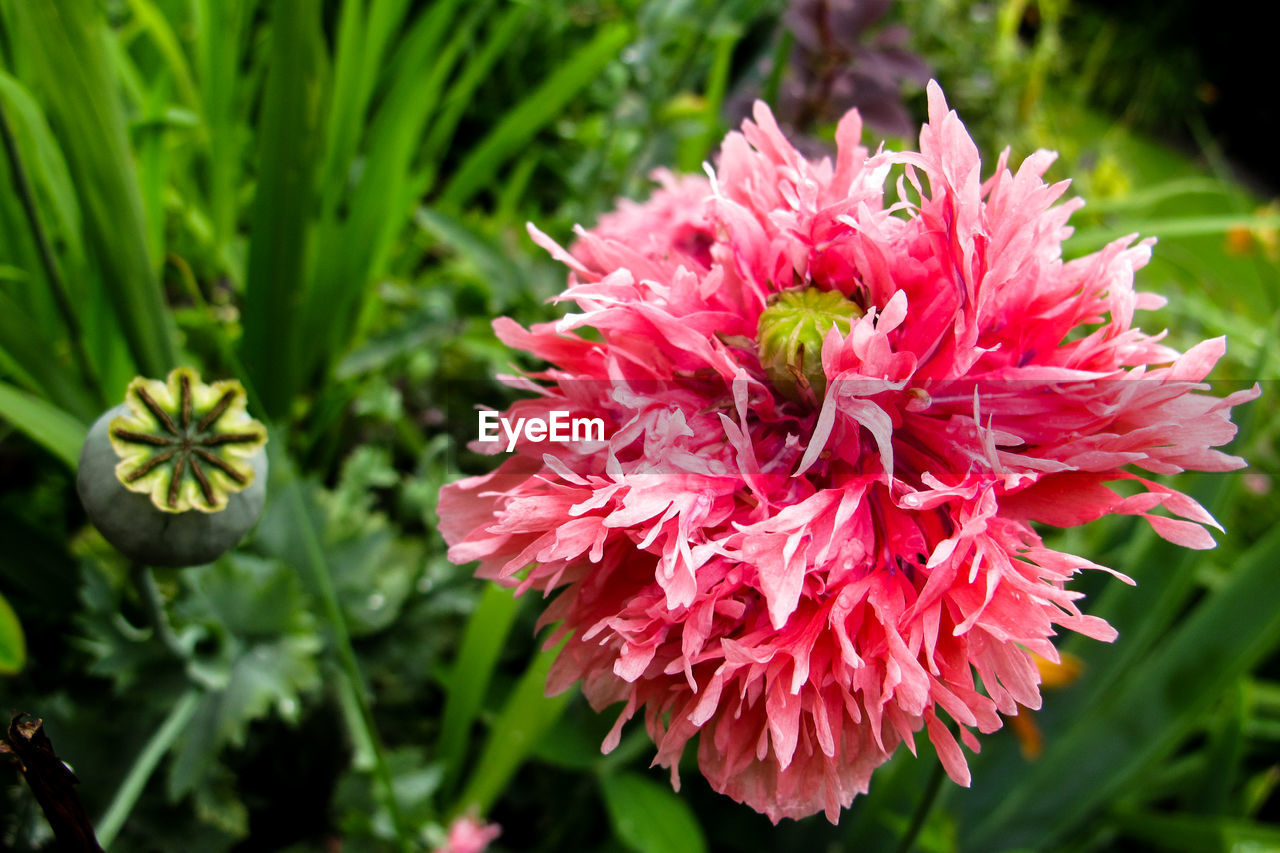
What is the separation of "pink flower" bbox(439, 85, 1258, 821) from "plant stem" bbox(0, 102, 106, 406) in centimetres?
48

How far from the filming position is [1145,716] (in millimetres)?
855

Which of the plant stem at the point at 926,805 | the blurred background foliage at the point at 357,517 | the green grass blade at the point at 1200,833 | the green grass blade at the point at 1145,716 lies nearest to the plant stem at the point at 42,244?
the blurred background foliage at the point at 357,517

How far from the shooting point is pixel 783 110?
1112 millimetres

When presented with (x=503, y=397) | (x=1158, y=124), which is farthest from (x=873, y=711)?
(x=1158, y=124)

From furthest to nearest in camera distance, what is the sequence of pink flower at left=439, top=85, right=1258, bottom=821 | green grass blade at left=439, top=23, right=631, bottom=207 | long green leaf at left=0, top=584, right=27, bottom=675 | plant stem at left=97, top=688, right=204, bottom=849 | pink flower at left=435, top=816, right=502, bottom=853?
green grass blade at left=439, top=23, right=631, bottom=207 → pink flower at left=435, top=816, right=502, bottom=853 → plant stem at left=97, top=688, right=204, bottom=849 → long green leaf at left=0, top=584, right=27, bottom=675 → pink flower at left=439, top=85, right=1258, bottom=821

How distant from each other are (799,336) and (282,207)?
0.64 metres

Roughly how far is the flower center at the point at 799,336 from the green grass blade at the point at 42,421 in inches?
21.5

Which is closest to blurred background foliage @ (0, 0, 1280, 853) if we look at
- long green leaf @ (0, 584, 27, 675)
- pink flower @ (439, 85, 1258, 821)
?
long green leaf @ (0, 584, 27, 675)

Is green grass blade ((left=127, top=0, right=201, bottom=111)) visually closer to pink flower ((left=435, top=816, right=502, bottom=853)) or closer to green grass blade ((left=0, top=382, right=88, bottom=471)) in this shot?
green grass blade ((left=0, top=382, right=88, bottom=471))

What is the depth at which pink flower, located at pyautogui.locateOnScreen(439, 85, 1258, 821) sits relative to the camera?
→ 15.7 inches

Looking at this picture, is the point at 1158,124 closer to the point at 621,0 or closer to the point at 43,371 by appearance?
the point at 621,0

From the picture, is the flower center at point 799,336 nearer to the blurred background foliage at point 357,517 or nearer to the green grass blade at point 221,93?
the blurred background foliage at point 357,517

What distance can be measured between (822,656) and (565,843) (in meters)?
0.68

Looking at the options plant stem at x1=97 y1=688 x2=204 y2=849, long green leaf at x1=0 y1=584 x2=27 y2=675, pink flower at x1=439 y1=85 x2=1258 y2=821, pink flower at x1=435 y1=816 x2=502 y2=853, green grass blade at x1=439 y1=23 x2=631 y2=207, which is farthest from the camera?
green grass blade at x1=439 y1=23 x2=631 y2=207
